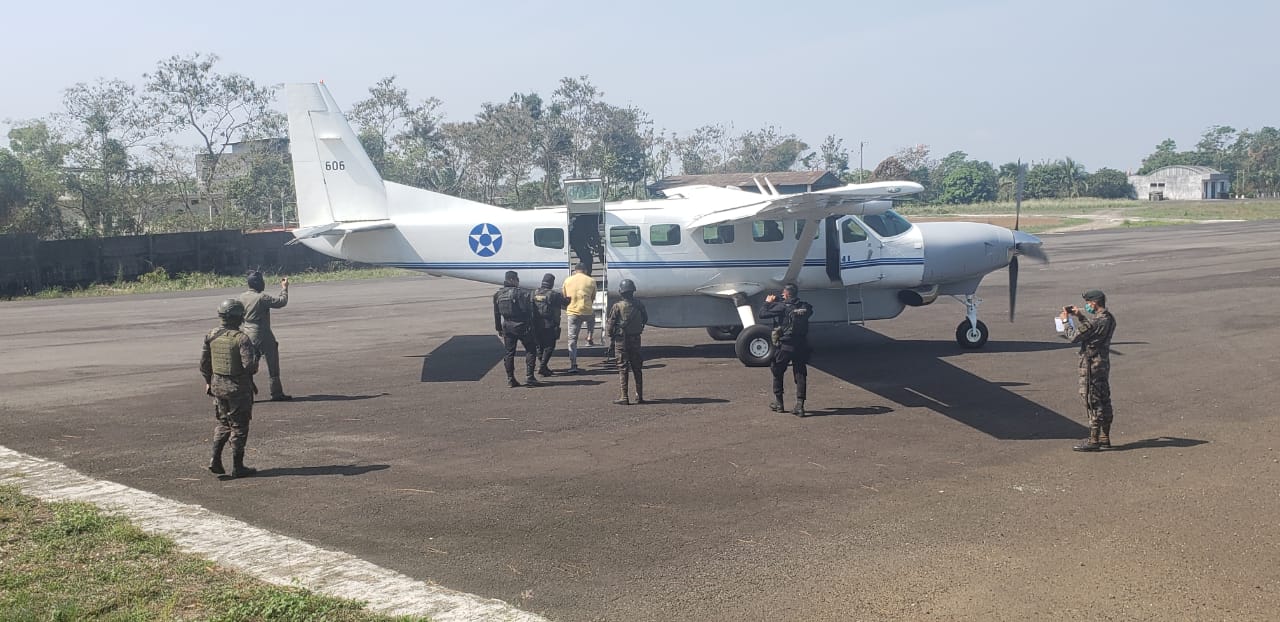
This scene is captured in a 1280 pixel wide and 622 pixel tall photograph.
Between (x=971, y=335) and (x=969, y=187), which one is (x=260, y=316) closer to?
(x=971, y=335)

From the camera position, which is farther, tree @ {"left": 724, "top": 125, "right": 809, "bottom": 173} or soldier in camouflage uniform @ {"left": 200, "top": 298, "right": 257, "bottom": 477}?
tree @ {"left": 724, "top": 125, "right": 809, "bottom": 173}

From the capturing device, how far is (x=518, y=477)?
991 cm

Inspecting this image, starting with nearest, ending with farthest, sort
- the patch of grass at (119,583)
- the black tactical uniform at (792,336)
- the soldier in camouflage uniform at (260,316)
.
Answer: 1. the patch of grass at (119,583)
2. the black tactical uniform at (792,336)
3. the soldier in camouflage uniform at (260,316)

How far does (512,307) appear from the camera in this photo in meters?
14.6

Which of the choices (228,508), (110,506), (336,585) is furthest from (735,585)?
(110,506)

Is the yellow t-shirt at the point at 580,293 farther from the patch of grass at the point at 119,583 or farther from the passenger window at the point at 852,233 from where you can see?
the patch of grass at the point at 119,583

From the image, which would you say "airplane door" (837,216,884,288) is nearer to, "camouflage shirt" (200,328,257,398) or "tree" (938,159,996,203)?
"camouflage shirt" (200,328,257,398)

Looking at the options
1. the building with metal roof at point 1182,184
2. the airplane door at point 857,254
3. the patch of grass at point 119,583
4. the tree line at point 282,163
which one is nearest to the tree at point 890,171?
the tree line at point 282,163

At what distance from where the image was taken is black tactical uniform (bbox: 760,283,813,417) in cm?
1216

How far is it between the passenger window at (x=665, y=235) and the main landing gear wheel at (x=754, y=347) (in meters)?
2.40

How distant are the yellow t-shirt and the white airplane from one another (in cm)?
156

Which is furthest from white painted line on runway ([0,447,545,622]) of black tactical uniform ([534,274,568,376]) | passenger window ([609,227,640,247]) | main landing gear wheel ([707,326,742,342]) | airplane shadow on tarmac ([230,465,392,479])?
main landing gear wheel ([707,326,742,342])

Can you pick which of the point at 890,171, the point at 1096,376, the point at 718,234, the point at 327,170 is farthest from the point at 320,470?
the point at 890,171

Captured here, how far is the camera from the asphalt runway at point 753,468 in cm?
688
